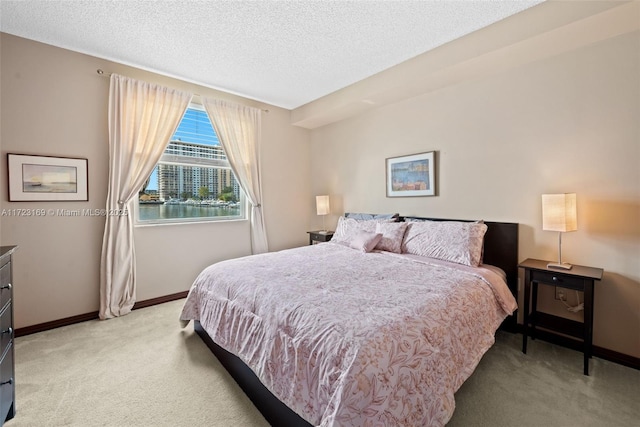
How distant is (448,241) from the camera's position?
8.64ft

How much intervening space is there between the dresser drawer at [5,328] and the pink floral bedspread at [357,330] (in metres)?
1.06

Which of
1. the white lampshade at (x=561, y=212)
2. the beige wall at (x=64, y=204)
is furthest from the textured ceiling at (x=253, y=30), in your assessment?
the white lampshade at (x=561, y=212)

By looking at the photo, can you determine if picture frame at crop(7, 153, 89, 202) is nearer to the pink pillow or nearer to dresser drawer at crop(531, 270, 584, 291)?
the pink pillow

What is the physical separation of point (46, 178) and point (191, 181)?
4.60 ft

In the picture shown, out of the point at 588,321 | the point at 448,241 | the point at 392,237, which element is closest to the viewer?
the point at 588,321

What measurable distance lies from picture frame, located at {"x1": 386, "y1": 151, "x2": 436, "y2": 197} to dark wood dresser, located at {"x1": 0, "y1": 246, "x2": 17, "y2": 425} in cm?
343

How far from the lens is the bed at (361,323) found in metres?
1.16

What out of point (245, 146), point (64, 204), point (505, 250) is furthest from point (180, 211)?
point (505, 250)

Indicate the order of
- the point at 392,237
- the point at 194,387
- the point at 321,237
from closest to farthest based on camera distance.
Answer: the point at 194,387
the point at 392,237
the point at 321,237

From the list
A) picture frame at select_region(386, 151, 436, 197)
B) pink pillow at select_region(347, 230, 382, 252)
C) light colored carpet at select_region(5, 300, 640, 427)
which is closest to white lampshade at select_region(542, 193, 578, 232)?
light colored carpet at select_region(5, 300, 640, 427)

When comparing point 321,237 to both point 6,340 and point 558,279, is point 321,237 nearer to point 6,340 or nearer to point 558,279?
point 558,279

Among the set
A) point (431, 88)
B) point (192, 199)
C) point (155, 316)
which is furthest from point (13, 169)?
point (431, 88)

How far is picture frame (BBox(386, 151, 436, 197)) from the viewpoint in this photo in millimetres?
3225

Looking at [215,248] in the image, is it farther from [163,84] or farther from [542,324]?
[542,324]
